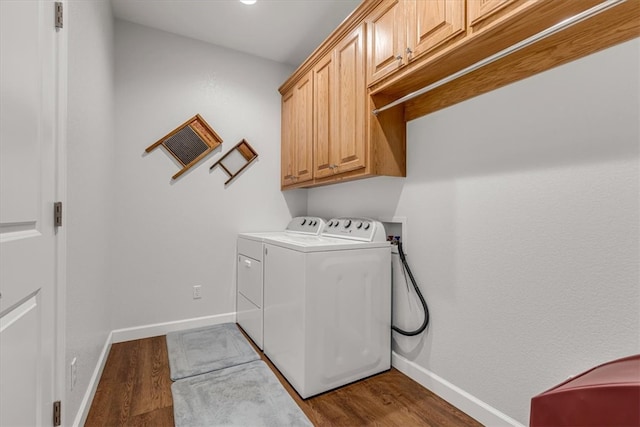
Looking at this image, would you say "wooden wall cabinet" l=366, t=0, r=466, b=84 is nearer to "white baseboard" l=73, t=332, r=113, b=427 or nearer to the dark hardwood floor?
the dark hardwood floor

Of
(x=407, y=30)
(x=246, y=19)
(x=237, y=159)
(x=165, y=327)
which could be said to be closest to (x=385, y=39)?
(x=407, y=30)

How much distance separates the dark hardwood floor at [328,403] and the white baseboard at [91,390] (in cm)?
4

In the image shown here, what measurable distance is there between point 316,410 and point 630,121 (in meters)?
1.90

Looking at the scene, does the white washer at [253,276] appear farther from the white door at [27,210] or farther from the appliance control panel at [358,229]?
the white door at [27,210]

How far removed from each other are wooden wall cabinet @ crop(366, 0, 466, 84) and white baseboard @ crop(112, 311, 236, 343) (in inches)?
96.8

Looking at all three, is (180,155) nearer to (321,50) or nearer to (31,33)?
(321,50)

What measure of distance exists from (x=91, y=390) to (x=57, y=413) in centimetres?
61

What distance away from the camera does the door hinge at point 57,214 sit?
1108 millimetres

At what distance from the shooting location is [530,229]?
1345 mm

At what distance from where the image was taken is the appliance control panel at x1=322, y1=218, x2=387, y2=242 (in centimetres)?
202

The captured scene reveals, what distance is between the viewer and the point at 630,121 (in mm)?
1065

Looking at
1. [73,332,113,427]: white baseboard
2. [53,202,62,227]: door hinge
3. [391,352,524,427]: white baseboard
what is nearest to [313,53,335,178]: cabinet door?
[391,352,524,427]: white baseboard

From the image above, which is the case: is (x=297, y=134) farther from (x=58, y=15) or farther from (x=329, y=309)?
(x=58, y=15)

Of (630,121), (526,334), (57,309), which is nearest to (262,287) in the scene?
(57,309)
